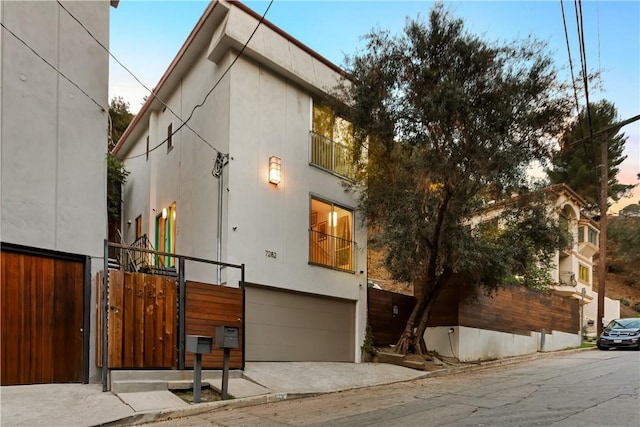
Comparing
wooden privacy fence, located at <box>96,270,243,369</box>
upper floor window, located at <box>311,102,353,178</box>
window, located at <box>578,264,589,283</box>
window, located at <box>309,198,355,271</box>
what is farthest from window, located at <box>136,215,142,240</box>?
window, located at <box>578,264,589,283</box>

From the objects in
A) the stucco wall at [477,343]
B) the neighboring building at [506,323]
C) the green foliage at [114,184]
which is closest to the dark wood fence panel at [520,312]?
the neighboring building at [506,323]

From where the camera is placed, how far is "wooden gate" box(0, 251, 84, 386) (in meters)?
7.80

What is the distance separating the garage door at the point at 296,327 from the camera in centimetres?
1179

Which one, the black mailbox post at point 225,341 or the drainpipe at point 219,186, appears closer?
the black mailbox post at point 225,341

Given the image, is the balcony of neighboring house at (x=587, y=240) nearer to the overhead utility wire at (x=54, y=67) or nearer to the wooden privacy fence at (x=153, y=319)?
the wooden privacy fence at (x=153, y=319)

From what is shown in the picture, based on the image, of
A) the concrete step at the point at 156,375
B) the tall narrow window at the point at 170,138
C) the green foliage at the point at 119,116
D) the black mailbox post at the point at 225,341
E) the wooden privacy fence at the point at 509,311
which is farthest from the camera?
the green foliage at the point at 119,116

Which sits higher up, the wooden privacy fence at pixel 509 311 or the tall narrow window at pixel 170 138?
the tall narrow window at pixel 170 138

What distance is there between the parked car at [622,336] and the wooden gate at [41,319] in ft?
63.3

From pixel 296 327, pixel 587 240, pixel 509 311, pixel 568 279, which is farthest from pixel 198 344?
pixel 587 240

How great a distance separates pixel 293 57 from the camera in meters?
13.4

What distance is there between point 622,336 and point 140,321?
18651 millimetres

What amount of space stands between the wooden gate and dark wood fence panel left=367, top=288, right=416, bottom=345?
8.49 m

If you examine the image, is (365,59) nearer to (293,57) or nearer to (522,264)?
(293,57)

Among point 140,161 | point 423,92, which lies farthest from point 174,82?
point 423,92
